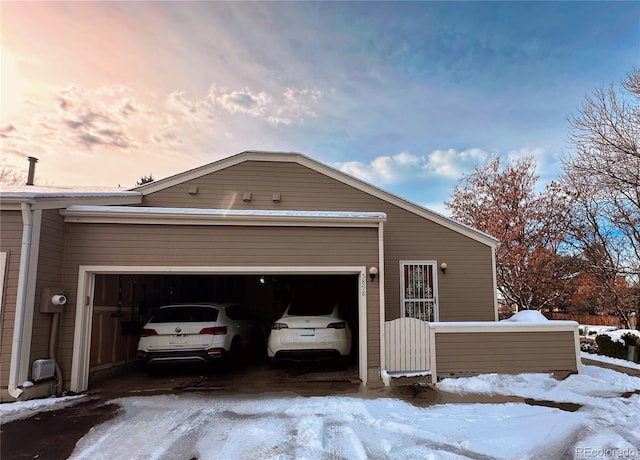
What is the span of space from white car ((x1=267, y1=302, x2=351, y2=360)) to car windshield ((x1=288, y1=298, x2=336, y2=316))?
0.30 ft

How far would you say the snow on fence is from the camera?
648 cm

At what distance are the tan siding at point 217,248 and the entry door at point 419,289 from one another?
2.29 meters

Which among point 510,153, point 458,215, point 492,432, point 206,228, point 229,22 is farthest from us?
point 458,215

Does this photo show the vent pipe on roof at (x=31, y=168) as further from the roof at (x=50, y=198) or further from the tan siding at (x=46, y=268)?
the tan siding at (x=46, y=268)

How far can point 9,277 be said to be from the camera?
5.32 m

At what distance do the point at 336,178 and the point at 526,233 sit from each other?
452 inches

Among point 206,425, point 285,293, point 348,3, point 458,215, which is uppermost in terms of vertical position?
point 348,3

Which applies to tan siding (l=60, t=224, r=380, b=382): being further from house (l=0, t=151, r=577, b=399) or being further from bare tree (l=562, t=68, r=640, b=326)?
bare tree (l=562, t=68, r=640, b=326)

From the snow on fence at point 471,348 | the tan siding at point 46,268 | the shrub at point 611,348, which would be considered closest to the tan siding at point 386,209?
the snow on fence at point 471,348

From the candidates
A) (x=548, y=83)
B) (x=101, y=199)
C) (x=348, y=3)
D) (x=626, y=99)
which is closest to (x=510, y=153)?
(x=626, y=99)

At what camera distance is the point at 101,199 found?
6.78 meters

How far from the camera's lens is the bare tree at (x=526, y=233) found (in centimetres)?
1608

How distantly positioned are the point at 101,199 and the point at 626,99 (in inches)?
565

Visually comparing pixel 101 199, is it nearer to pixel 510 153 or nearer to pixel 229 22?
pixel 229 22
